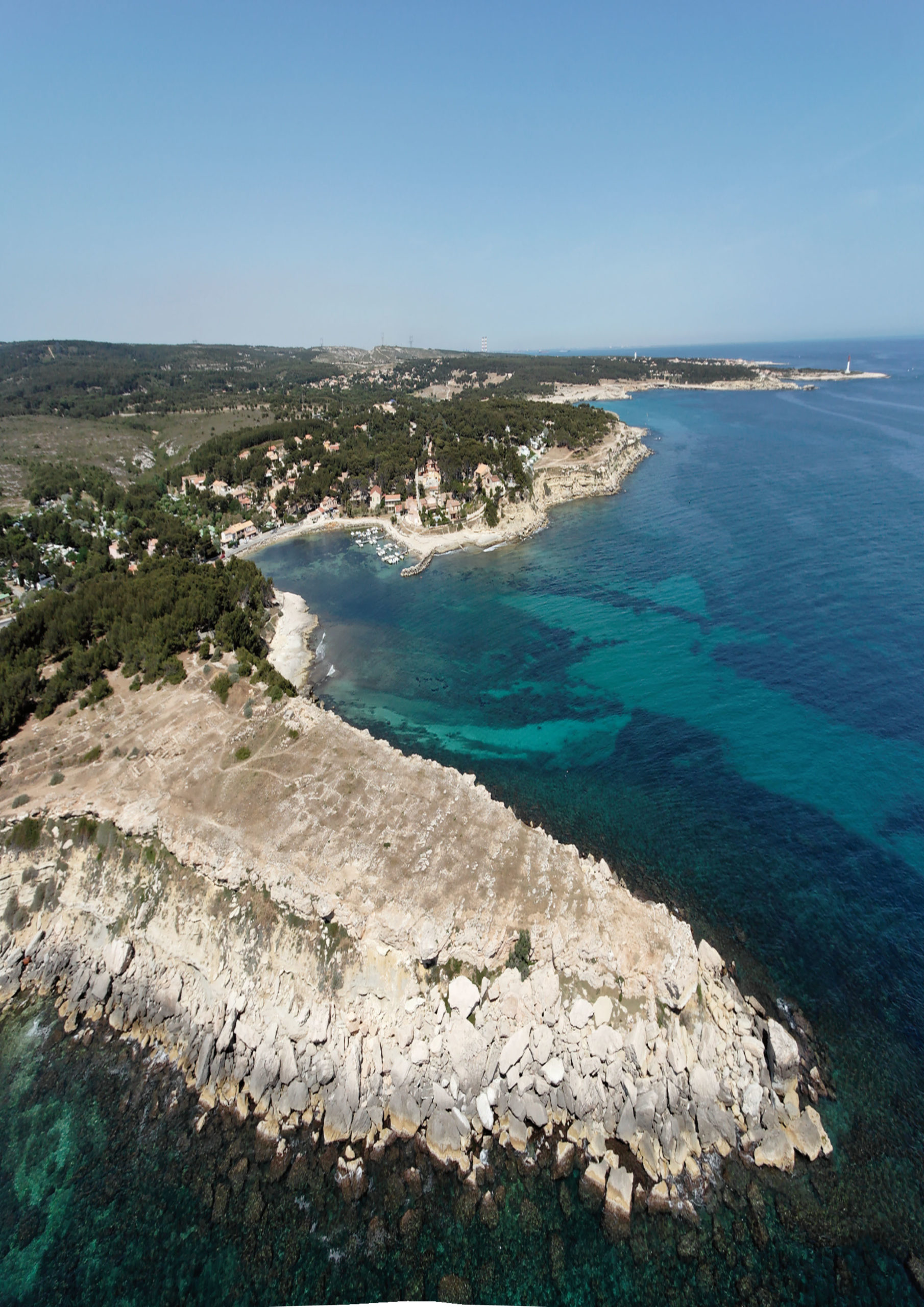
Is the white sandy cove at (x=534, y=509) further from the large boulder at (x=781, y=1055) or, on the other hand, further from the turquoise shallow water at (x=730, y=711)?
the large boulder at (x=781, y=1055)

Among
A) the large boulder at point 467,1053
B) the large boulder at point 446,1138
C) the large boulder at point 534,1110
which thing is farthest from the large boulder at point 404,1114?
the large boulder at point 534,1110

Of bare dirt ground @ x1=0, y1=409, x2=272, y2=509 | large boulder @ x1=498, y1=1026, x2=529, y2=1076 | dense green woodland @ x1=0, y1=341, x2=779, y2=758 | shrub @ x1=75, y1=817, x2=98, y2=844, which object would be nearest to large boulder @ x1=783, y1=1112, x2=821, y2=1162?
large boulder @ x1=498, y1=1026, x2=529, y2=1076

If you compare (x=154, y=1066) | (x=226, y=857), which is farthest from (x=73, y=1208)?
(x=226, y=857)

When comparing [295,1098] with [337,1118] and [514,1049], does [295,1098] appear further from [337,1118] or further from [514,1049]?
[514,1049]

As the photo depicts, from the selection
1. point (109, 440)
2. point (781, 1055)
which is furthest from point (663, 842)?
point (109, 440)

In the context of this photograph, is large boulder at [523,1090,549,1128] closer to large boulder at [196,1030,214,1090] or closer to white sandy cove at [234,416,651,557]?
large boulder at [196,1030,214,1090]
